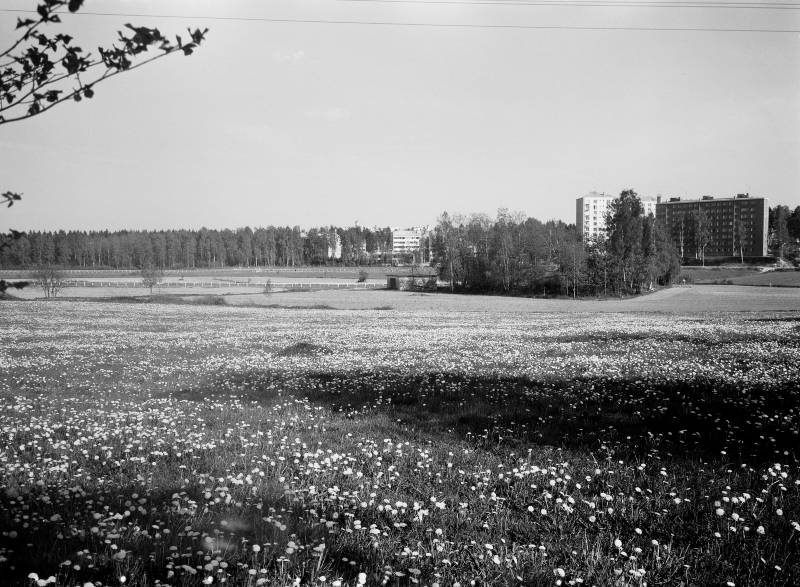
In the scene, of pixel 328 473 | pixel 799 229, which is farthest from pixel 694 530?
pixel 799 229

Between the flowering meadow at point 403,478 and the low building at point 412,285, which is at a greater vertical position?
the flowering meadow at point 403,478

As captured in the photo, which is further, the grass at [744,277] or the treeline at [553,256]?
the grass at [744,277]

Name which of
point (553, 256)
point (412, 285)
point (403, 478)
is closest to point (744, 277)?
point (553, 256)

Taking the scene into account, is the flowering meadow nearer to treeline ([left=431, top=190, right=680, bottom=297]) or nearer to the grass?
treeline ([left=431, top=190, right=680, bottom=297])

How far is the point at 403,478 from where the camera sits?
27.3 feet

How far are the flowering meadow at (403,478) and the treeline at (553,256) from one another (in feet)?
321

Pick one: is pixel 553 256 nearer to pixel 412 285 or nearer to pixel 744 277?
pixel 412 285

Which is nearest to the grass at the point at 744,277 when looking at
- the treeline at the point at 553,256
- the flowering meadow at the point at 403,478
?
the treeline at the point at 553,256

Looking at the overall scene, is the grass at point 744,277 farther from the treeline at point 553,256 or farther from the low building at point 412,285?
the low building at point 412,285

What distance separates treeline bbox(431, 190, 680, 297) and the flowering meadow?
9771 centimetres

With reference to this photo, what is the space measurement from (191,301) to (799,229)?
206115 millimetres

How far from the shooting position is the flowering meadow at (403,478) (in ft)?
18.4

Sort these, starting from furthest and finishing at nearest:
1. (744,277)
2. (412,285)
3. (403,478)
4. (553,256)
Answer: (744,277)
(412,285)
(553,256)
(403,478)

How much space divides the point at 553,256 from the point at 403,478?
12338 centimetres
